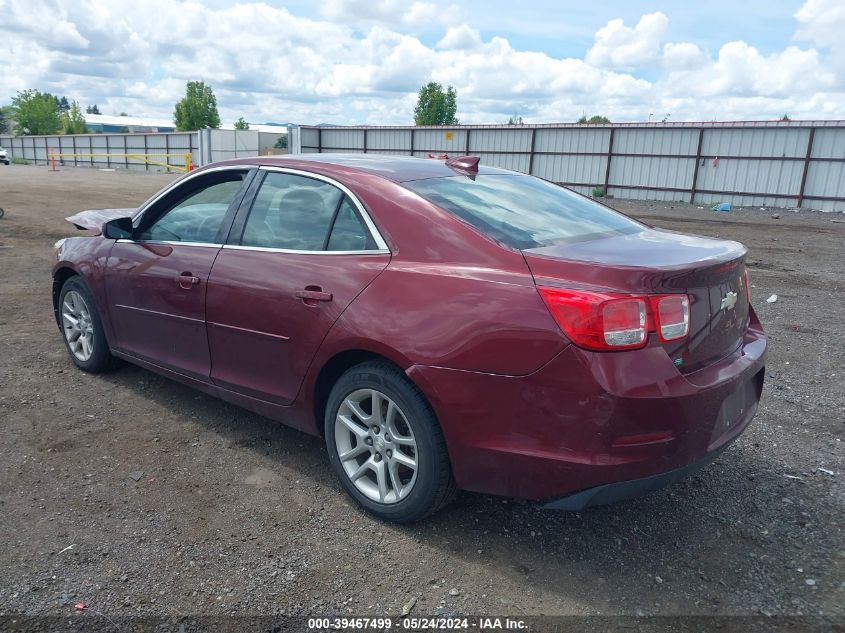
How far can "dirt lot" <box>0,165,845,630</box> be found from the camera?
2.59m

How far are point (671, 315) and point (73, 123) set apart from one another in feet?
331

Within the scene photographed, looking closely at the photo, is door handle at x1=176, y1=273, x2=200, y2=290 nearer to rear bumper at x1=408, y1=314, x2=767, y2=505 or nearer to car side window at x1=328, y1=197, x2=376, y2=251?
car side window at x1=328, y1=197, x2=376, y2=251

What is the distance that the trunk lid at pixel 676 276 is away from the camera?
8.19 feet

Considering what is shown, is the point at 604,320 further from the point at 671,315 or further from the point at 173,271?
the point at 173,271

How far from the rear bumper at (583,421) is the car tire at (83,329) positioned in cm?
296

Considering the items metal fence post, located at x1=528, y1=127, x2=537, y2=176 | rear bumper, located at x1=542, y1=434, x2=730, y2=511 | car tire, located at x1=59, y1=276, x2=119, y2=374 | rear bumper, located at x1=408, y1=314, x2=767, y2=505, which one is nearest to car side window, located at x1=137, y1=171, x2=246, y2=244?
car tire, located at x1=59, y1=276, x2=119, y2=374

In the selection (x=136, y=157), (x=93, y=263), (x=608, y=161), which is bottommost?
(x=93, y=263)

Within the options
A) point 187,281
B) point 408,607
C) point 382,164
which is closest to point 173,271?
point 187,281

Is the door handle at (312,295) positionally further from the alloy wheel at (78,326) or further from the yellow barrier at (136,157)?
the yellow barrier at (136,157)

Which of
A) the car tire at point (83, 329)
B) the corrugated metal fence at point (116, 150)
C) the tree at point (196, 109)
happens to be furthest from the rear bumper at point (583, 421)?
the tree at point (196, 109)

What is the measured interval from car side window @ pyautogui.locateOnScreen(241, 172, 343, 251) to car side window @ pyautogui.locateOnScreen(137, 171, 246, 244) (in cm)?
26

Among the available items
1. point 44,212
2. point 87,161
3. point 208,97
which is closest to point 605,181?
point 44,212

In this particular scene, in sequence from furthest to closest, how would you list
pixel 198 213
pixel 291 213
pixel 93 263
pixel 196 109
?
pixel 196 109 < pixel 93 263 < pixel 198 213 < pixel 291 213

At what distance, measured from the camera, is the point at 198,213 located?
402 centimetres
